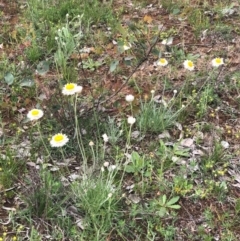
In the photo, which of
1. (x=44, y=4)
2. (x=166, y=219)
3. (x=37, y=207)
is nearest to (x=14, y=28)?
(x=44, y=4)

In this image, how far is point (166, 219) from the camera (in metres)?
2.89

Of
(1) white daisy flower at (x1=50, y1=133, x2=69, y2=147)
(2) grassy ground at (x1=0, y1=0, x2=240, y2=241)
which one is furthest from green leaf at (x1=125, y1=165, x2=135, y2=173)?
(1) white daisy flower at (x1=50, y1=133, x2=69, y2=147)

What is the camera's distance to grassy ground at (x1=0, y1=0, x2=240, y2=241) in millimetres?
2844

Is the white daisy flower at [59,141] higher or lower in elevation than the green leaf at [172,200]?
higher

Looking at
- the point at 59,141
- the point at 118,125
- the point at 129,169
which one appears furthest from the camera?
the point at 118,125

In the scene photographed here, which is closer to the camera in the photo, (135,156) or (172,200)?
(172,200)

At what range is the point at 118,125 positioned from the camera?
347cm

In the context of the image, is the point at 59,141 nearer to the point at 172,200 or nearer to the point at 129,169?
the point at 129,169

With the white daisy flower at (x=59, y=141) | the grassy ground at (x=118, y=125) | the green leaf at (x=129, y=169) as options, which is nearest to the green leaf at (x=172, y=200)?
the grassy ground at (x=118, y=125)

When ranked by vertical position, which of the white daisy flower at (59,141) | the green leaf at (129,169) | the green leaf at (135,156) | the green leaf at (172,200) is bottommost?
the green leaf at (172,200)

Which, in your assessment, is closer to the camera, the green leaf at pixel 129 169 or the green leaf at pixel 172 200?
the green leaf at pixel 172 200

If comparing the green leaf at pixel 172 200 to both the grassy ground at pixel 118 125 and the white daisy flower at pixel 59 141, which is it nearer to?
the grassy ground at pixel 118 125

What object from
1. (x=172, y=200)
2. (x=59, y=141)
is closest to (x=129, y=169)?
(x=172, y=200)

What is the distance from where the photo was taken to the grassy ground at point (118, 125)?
9.33 feet
